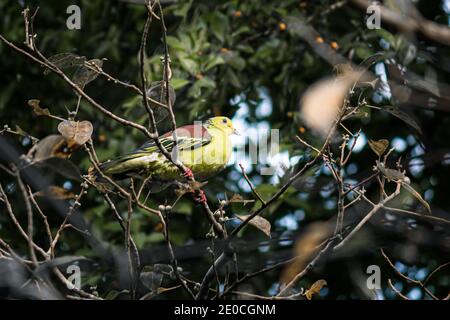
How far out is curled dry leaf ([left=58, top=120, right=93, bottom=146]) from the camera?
9.59 ft

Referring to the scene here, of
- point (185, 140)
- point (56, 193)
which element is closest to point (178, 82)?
point (185, 140)

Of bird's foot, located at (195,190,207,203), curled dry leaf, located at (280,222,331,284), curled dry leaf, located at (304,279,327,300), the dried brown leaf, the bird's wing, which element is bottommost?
curled dry leaf, located at (280,222,331,284)

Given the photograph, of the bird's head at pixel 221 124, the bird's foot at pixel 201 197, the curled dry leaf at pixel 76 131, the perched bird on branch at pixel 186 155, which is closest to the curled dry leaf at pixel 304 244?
the bird's foot at pixel 201 197

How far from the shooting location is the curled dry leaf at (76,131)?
9.59ft

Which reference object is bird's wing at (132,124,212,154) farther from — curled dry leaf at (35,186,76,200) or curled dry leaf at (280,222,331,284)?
curled dry leaf at (35,186,76,200)

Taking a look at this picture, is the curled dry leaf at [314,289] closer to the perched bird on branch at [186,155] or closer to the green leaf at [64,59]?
the perched bird on branch at [186,155]

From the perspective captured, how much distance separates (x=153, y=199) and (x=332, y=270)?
1562 millimetres

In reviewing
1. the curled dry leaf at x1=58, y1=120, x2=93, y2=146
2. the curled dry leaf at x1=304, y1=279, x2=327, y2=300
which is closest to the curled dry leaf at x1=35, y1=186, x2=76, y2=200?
the curled dry leaf at x1=58, y1=120, x2=93, y2=146

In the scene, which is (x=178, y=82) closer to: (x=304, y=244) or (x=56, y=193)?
(x=304, y=244)

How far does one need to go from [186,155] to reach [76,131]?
1.66m
